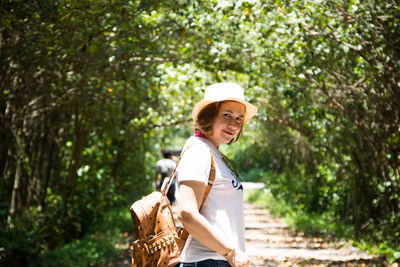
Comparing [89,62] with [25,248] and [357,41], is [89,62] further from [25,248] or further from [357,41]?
[357,41]

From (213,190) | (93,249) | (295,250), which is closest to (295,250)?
(295,250)

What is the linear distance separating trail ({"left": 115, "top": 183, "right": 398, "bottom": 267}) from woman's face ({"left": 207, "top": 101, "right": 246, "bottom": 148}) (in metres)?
5.57

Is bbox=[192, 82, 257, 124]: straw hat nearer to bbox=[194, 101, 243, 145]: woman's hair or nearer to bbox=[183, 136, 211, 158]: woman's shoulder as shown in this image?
bbox=[194, 101, 243, 145]: woman's hair

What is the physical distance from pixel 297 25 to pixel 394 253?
11.6 ft

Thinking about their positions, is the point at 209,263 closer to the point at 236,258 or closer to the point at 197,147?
the point at 236,258

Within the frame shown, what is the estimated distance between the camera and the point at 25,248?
24.2 feet

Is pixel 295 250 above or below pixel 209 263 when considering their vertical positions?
below

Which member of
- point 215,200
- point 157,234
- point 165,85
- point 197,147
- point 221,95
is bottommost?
point 157,234

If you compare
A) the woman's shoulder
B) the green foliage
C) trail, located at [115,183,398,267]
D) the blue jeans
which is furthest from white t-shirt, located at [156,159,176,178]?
the blue jeans

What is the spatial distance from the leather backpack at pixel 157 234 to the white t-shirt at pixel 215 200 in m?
0.04

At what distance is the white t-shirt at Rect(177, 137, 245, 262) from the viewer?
8.02ft

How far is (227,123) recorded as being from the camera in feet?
8.89

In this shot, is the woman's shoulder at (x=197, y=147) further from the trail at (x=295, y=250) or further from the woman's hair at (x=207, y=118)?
the trail at (x=295, y=250)

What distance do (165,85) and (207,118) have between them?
22.3ft
